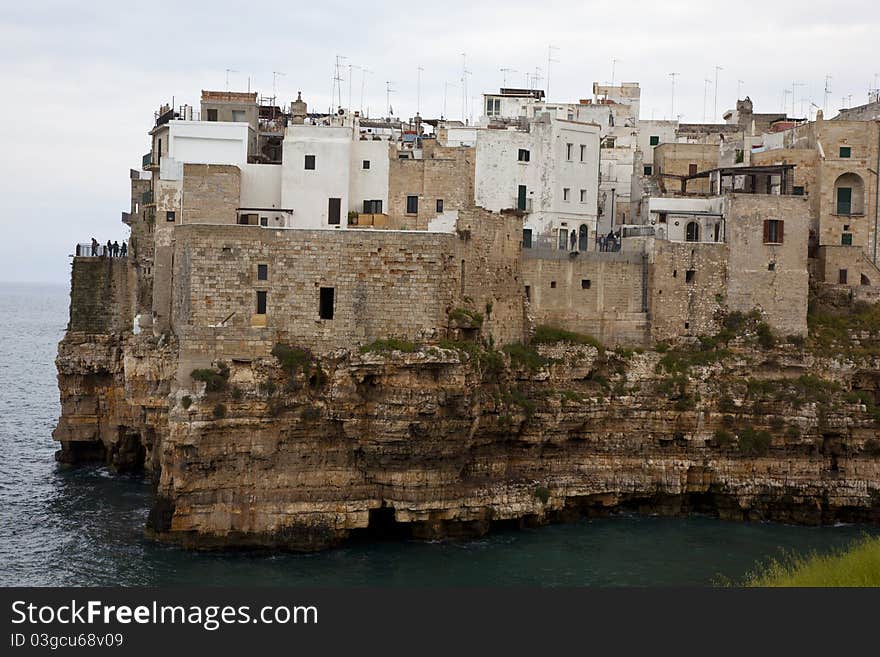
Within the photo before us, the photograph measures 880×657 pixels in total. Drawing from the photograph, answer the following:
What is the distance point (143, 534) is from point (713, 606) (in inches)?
1019

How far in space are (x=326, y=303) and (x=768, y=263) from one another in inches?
752

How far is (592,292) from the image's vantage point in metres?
52.6

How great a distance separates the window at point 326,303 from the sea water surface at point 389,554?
7615mm

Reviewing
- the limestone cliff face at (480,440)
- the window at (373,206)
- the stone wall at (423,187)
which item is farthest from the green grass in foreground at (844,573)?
the window at (373,206)

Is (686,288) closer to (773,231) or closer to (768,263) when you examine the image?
(768,263)

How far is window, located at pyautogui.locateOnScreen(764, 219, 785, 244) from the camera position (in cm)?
5341

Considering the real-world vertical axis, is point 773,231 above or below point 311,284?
above

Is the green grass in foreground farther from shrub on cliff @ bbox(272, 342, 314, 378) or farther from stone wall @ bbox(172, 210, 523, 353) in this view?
shrub on cliff @ bbox(272, 342, 314, 378)

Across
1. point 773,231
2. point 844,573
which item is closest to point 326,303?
point 773,231

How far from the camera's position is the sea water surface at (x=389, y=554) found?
4097 cm

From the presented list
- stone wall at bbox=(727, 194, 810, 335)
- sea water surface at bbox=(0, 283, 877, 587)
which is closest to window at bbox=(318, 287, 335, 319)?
sea water surface at bbox=(0, 283, 877, 587)

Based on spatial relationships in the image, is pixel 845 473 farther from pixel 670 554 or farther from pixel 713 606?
pixel 713 606

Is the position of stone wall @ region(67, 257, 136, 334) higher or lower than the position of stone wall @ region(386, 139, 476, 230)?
lower

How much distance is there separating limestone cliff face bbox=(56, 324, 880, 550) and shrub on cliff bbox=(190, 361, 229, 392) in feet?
0.34
